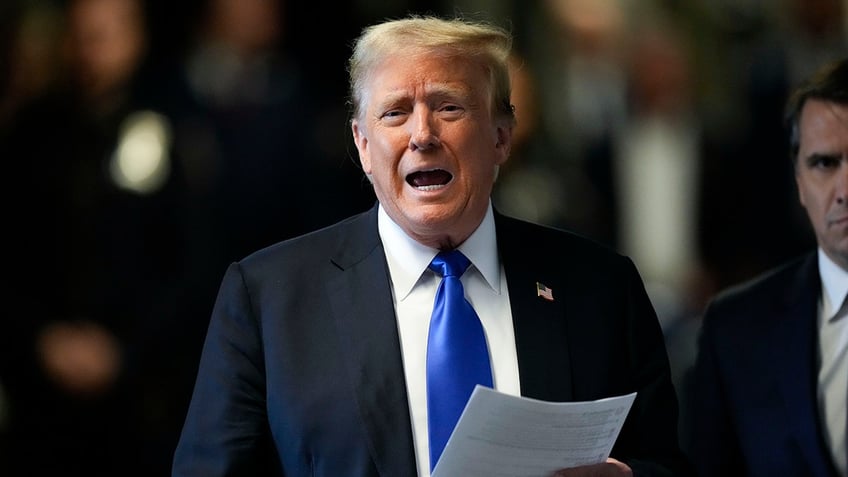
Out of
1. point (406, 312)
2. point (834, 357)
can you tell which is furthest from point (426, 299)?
point (834, 357)

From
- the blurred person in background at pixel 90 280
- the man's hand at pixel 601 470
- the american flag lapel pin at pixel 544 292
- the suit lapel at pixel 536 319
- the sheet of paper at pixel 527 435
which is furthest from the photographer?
the blurred person in background at pixel 90 280

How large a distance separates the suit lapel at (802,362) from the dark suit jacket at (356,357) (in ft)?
1.67

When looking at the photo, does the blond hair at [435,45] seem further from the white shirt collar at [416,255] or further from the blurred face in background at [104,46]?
the blurred face in background at [104,46]

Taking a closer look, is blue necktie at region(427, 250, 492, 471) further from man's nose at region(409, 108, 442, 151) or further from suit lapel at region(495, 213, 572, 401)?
man's nose at region(409, 108, 442, 151)

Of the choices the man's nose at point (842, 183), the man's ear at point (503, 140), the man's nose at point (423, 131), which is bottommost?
the man's nose at point (842, 183)

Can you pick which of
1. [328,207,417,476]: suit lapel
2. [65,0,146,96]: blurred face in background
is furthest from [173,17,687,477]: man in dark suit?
[65,0,146,96]: blurred face in background

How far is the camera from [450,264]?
2.72 m

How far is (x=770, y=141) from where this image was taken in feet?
18.2

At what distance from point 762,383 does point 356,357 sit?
3.69ft

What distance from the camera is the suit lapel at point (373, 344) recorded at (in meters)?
2.54

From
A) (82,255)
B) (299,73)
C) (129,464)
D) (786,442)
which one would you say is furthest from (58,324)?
(786,442)

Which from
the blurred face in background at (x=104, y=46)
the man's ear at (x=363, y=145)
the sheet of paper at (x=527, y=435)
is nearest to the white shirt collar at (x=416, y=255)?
the man's ear at (x=363, y=145)

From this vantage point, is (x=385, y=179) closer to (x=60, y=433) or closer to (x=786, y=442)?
(x=786, y=442)

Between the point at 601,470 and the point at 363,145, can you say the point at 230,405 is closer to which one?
the point at 363,145
